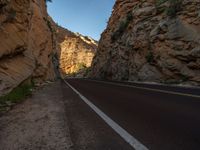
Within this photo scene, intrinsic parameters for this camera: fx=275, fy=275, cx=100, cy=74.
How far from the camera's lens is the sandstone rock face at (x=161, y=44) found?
2288 centimetres

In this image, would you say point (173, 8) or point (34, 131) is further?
point (173, 8)

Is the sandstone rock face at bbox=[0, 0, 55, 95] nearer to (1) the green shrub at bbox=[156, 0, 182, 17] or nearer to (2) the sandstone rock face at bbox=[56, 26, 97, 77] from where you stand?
(1) the green shrub at bbox=[156, 0, 182, 17]

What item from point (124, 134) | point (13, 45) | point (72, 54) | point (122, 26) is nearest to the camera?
point (124, 134)

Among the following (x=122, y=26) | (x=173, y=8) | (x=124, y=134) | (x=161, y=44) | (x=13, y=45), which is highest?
(x=122, y=26)

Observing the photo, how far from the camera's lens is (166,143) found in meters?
4.21

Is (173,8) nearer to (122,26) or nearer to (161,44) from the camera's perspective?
(161,44)

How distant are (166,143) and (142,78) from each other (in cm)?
2483

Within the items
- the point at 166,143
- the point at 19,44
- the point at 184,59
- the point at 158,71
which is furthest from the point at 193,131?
the point at 158,71

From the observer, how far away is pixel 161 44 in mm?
26734

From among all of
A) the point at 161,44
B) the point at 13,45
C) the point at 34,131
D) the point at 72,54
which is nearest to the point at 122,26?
the point at 161,44

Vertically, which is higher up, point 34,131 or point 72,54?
point 72,54

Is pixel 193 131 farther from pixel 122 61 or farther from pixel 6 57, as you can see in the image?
pixel 122 61

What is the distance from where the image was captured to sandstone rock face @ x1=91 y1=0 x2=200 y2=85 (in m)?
22.9

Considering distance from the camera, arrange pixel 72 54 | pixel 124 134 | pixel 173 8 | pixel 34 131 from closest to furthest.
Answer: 1. pixel 124 134
2. pixel 34 131
3. pixel 173 8
4. pixel 72 54
